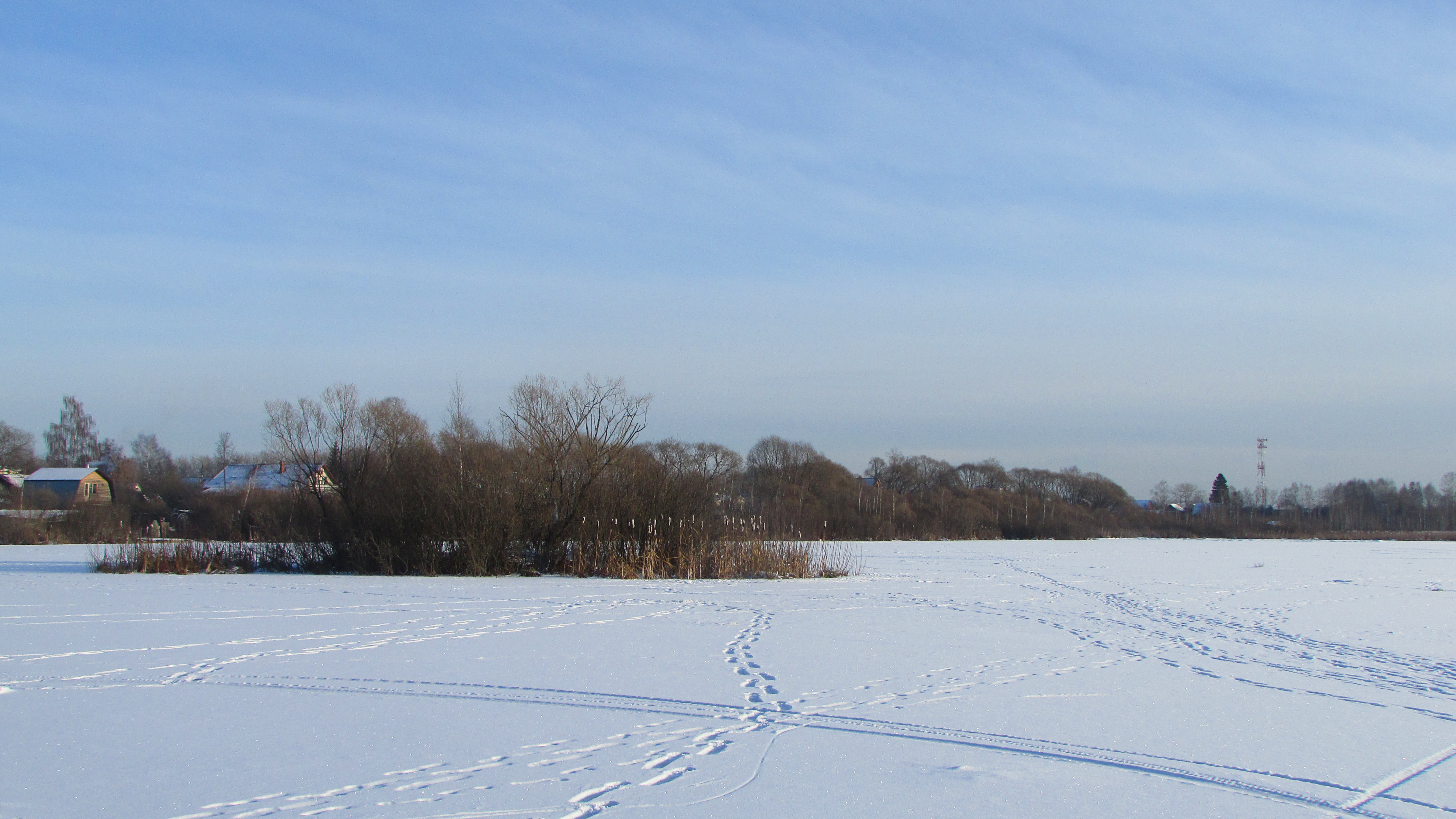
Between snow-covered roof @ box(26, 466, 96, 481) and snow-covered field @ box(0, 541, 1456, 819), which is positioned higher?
snow-covered roof @ box(26, 466, 96, 481)

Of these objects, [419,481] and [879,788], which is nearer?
[879,788]

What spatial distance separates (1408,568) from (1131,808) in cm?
2248

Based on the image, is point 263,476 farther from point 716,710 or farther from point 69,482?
point 716,710

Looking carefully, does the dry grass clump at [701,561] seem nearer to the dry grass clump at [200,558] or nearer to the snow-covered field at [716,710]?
the snow-covered field at [716,710]

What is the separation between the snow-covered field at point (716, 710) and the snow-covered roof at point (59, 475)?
63109 mm

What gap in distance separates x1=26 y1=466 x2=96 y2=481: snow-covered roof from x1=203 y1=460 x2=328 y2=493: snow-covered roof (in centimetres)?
785

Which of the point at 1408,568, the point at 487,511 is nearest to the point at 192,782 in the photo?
the point at 487,511

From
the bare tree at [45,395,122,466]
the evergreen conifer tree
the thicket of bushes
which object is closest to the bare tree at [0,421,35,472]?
the bare tree at [45,395,122,466]

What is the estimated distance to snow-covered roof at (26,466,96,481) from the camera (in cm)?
6412

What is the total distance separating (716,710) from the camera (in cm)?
552

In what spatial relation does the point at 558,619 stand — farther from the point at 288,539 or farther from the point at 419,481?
the point at 288,539

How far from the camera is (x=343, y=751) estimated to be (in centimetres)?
453

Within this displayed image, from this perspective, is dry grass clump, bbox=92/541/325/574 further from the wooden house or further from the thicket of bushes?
the wooden house

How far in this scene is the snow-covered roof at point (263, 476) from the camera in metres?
20.6
